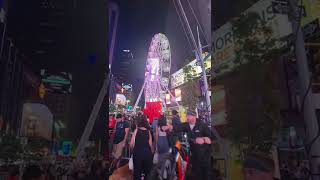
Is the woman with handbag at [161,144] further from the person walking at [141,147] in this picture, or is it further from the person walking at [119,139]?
the person walking at [119,139]

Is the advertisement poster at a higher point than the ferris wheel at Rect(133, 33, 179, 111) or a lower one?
lower

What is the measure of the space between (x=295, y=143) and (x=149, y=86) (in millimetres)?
5764

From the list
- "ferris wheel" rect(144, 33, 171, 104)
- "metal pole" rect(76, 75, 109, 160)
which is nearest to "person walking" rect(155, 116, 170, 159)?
"ferris wheel" rect(144, 33, 171, 104)

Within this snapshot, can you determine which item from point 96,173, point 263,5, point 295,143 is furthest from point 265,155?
point 96,173

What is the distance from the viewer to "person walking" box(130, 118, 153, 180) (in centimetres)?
610

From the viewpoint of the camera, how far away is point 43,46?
29.4 feet

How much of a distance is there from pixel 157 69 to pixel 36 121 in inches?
140

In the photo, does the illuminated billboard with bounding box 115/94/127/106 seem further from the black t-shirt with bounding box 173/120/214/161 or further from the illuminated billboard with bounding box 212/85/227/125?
the illuminated billboard with bounding box 212/85/227/125

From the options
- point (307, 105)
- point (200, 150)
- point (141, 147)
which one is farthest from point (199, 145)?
point (307, 105)

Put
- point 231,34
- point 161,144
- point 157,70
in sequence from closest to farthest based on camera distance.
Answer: point 231,34, point 161,144, point 157,70

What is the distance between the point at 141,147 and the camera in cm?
612

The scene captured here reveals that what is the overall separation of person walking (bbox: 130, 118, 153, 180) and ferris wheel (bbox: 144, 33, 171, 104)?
298 cm

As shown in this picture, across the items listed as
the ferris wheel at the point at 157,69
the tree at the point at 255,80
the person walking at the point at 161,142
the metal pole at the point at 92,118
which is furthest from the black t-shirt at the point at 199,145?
the metal pole at the point at 92,118

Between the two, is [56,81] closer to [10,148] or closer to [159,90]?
[10,148]
